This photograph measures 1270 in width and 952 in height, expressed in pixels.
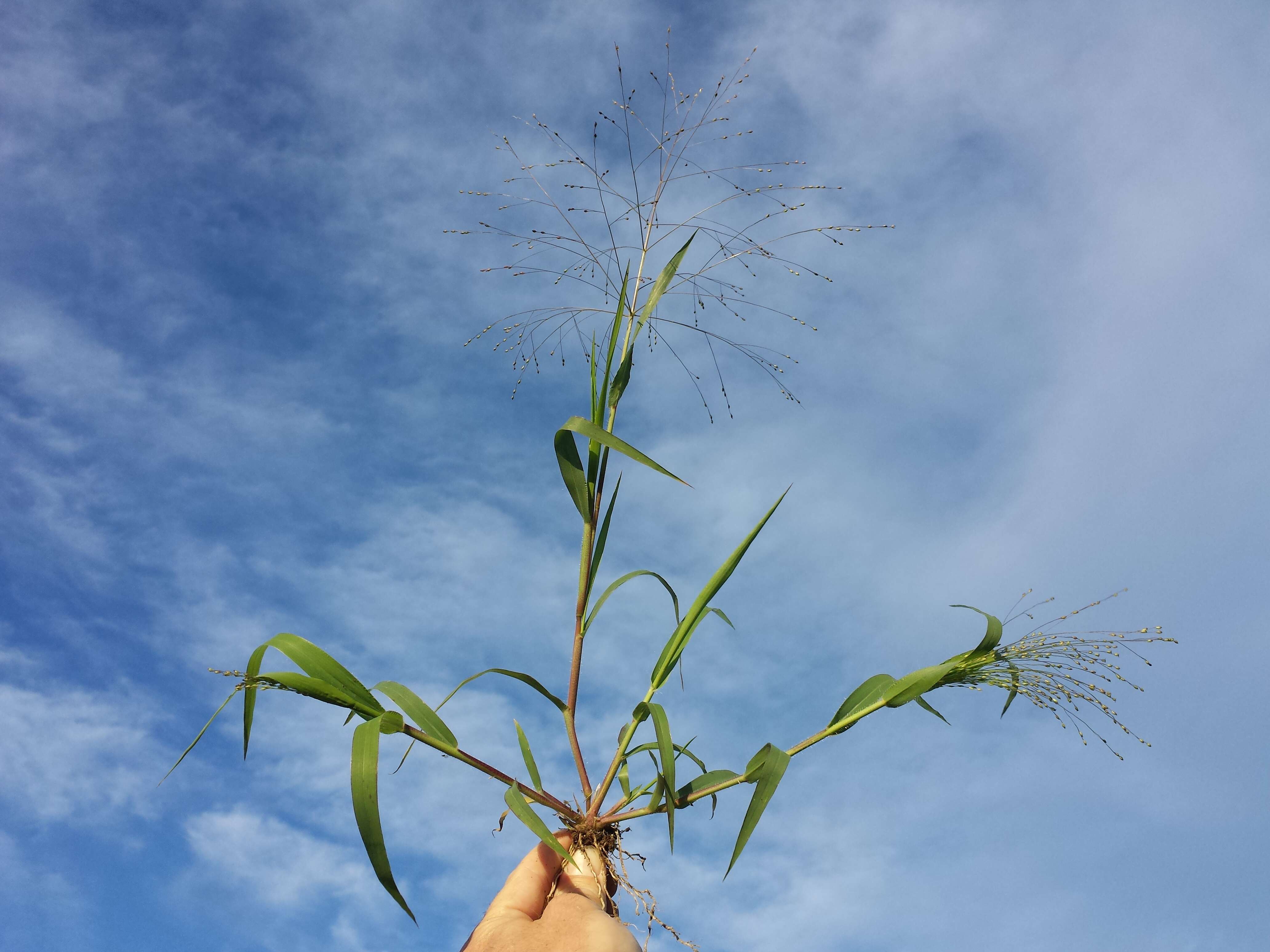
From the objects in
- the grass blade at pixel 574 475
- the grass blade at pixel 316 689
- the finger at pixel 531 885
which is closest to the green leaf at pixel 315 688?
the grass blade at pixel 316 689

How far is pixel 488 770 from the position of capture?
1591mm

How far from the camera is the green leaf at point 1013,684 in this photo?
1622mm

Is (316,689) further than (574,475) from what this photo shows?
No

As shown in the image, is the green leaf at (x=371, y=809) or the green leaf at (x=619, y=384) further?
the green leaf at (x=619, y=384)

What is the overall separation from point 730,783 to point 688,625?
33cm

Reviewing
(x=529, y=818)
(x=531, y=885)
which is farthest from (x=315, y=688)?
(x=531, y=885)

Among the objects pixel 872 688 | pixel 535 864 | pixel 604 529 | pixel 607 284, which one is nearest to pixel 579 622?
pixel 604 529

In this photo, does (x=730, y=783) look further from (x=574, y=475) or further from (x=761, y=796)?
(x=574, y=475)

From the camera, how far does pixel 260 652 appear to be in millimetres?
1529

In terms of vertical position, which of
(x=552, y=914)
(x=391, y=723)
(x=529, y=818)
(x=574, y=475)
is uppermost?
(x=574, y=475)

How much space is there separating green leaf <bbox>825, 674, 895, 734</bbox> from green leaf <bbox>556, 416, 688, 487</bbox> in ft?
1.89

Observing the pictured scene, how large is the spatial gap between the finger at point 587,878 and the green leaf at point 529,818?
0.13 metres

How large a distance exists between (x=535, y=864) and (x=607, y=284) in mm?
1322

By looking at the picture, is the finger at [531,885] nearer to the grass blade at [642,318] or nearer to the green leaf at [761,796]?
the green leaf at [761,796]
